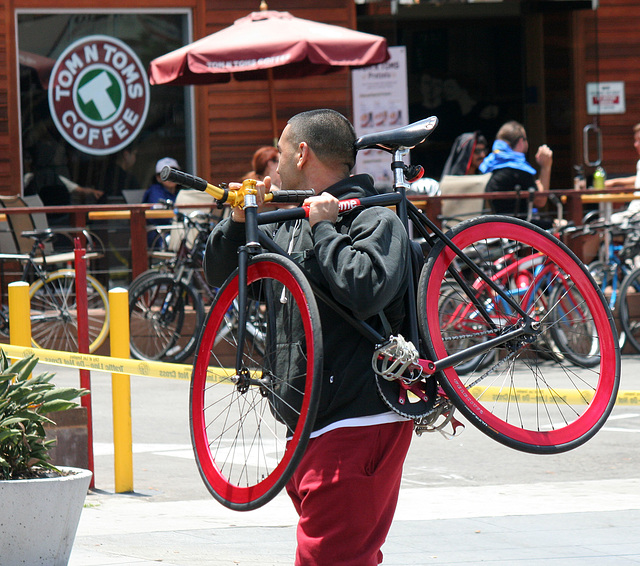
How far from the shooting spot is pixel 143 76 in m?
14.1

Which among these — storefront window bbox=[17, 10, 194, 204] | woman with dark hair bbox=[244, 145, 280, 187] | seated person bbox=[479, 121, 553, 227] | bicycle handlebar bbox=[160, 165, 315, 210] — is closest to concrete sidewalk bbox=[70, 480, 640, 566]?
bicycle handlebar bbox=[160, 165, 315, 210]

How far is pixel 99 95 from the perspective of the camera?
1398 centimetres

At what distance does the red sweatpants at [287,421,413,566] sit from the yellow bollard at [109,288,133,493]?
10.4 ft

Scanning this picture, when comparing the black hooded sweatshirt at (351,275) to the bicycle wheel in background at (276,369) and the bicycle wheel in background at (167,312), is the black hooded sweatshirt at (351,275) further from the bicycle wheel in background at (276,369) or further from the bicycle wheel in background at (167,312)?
the bicycle wheel in background at (167,312)

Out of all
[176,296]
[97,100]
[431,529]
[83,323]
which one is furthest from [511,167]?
[431,529]

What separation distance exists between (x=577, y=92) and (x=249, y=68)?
5833 mm

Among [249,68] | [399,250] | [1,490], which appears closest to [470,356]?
[399,250]

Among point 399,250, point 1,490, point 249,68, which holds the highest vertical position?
point 249,68

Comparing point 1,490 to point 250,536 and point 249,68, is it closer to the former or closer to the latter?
point 250,536

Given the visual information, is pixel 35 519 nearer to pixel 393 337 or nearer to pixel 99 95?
pixel 393 337

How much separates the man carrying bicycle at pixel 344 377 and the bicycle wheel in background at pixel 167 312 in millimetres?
7289

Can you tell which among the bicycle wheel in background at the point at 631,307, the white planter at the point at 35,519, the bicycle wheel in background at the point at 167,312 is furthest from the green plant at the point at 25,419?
the bicycle wheel in background at the point at 631,307

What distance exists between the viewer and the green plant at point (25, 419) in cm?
477

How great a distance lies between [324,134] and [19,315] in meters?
3.26
